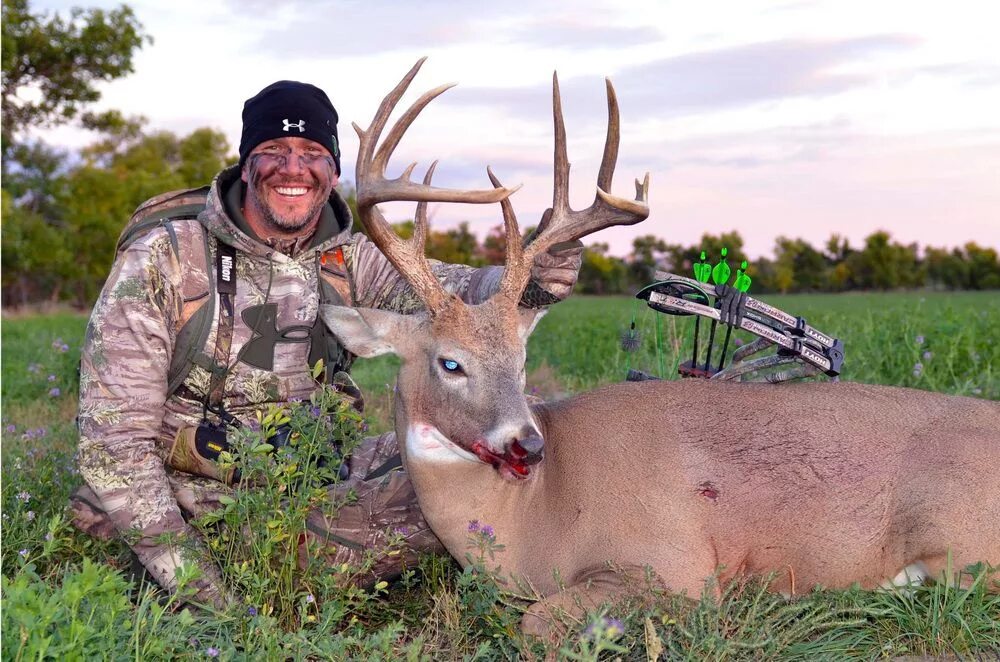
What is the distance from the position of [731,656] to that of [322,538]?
6.33 feet

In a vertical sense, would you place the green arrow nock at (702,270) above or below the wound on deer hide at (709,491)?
above

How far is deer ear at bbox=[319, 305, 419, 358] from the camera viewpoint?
4086 millimetres

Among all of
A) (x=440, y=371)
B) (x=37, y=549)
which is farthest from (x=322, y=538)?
(x=37, y=549)

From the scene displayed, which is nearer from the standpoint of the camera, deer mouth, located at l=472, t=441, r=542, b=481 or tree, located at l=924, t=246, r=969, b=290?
deer mouth, located at l=472, t=441, r=542, b=481

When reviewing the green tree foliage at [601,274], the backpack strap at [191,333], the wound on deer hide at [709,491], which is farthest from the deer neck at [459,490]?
the green tree foliage at [601,274]

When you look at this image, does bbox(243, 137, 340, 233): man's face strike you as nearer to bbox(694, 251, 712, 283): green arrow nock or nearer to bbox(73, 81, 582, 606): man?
bbox(73, 81, 582, 606): man

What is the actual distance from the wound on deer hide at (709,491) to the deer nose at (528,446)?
0.76 meters

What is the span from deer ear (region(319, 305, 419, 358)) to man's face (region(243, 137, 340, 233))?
967 millimetres

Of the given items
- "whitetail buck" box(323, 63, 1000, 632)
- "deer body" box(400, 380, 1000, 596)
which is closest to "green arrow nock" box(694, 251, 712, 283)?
"whitetail buck" box(323, 63, 1000, 632)

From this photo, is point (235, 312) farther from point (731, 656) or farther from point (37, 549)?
point (731, 656)

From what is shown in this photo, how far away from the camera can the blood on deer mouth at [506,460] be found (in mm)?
3570

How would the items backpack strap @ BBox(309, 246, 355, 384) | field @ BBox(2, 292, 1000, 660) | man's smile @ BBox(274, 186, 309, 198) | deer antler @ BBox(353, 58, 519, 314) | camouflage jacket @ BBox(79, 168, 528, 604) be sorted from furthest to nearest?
backpack strap @ BBox(309, 246, 355, 384), man's smile @ BBox(274, 186, 309, 198), camouflage jacket @ BBox(79, 168, 528, 604), deer antler @ BBox(353, 58, 519, 314), field @ BBox(2, 292, 1000, 660)

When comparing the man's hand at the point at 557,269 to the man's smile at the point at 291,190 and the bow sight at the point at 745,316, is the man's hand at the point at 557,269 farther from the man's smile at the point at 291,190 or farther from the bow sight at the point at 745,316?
the man's smile at the point at 291,190

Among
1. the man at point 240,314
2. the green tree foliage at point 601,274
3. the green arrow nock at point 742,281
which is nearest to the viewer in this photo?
the man at point 240,314
